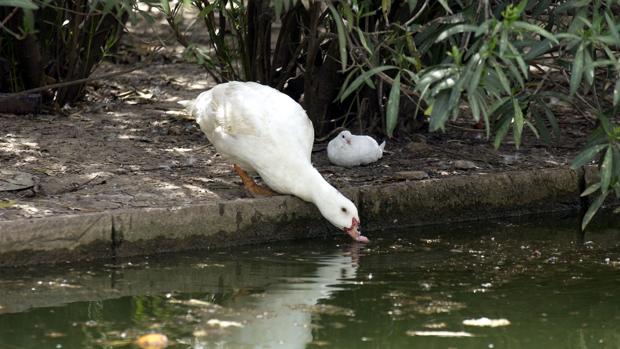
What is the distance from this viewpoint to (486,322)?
16.0 ft

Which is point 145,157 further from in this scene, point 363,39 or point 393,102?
point 393,102

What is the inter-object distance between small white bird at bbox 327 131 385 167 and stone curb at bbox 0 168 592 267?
46cm

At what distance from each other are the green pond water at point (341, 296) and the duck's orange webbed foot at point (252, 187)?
379 millimetres

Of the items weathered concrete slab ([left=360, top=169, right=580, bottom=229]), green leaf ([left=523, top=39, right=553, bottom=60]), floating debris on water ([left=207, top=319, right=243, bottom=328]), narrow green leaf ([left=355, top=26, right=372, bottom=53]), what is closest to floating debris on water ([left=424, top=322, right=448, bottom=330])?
floating debris on water ([left=207, top=319, right=243, bottom=328])

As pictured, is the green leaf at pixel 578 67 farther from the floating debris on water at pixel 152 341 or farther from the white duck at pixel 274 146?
the floating debris on water at pixel 152 341

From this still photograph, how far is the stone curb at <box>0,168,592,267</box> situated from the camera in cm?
569

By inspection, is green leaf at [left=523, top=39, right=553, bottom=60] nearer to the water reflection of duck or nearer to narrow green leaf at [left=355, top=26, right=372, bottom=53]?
narrow green leaf at [left=355, top=26, right=372, bottom=53]

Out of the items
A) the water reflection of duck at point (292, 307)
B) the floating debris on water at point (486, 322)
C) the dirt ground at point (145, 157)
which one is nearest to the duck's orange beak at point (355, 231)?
→ the water reflection of duck at point (292, 307)

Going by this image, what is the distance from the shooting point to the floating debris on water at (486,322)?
15.9 ft

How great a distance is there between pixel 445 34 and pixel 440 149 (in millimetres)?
2485

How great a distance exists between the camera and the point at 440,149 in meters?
7.75

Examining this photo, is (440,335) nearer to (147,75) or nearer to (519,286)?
(519,286)

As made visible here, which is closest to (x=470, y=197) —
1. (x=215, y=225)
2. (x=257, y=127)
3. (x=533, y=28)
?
(x=257, y=127)

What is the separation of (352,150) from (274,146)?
824 mm
